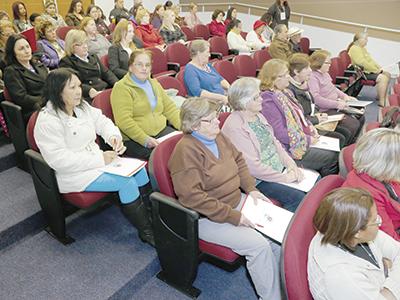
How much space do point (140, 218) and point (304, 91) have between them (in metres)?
1.82

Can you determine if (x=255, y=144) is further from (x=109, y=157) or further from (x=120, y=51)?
(x=120, y=51)

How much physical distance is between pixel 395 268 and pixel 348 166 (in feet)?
2.11

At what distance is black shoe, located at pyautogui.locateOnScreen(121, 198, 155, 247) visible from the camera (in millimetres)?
2107

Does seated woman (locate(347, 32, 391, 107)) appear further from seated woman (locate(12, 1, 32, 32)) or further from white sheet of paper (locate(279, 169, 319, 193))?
seated woman (locate(12, 1, 32, 32))

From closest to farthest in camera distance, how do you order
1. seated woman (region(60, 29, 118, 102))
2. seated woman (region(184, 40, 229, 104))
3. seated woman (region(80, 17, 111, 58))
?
seated woman (region(60, 29, 118, 102)) < seated woman (region(184, 40, 229, 104)) < seated woman (region(80, 17, 111, 58))

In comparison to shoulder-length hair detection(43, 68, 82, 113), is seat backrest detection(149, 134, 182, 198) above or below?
below

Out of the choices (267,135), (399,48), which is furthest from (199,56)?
(399,48)

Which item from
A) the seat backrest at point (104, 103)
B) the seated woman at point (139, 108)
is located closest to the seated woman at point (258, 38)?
the seated woman at point (139, 108)

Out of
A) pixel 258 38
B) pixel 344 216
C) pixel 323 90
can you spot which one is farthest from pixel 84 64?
pixel 258 38

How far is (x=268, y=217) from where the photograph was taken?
1.79m

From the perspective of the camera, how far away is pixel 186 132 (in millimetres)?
1842

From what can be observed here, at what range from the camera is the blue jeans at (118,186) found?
204 centimetres

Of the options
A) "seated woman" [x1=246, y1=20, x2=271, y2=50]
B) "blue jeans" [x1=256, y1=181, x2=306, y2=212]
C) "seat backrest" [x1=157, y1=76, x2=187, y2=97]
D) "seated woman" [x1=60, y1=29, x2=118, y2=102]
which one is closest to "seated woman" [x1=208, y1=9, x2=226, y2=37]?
"seated woman" [x1=246, y1=20, x2=271, y2=50]

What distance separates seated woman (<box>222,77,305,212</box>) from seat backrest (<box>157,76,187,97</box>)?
100 centimetres
